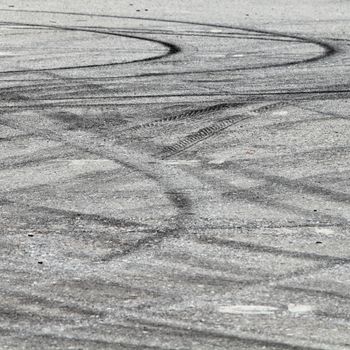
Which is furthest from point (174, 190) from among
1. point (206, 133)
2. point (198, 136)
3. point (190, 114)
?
point (190, 114)

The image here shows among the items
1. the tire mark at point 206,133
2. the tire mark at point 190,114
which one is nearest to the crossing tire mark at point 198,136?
the tire mark at point 206,133

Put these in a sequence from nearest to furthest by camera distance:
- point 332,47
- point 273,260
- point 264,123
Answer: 1. point 273,260
2. point 264,123
3. point 332,47

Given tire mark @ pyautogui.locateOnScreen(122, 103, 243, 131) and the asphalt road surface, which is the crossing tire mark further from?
tire mark @ pyautogui.locateOnScreen(122, 103, 243, 131)

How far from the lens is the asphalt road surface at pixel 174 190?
23.2 feet

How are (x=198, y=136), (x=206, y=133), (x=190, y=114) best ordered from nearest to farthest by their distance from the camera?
(x=198, y=136)
(x=206, y=133)
(x=190, y=114)

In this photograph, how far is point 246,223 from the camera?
357 inches

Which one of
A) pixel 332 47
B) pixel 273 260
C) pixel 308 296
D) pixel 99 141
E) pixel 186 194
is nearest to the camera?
pixel 308 296

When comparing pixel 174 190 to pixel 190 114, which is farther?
pixel 190 114

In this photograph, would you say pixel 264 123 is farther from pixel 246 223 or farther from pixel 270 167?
pixel 246 223

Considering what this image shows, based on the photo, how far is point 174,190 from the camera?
10008mm

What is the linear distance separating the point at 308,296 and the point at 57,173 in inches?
145

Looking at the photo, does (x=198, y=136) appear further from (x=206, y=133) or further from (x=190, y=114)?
(x=190, y=114)

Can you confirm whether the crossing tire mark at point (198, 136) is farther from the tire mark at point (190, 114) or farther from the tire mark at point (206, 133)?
the tire mark at point (190, 114)

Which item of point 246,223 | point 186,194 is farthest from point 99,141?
point 246,223
